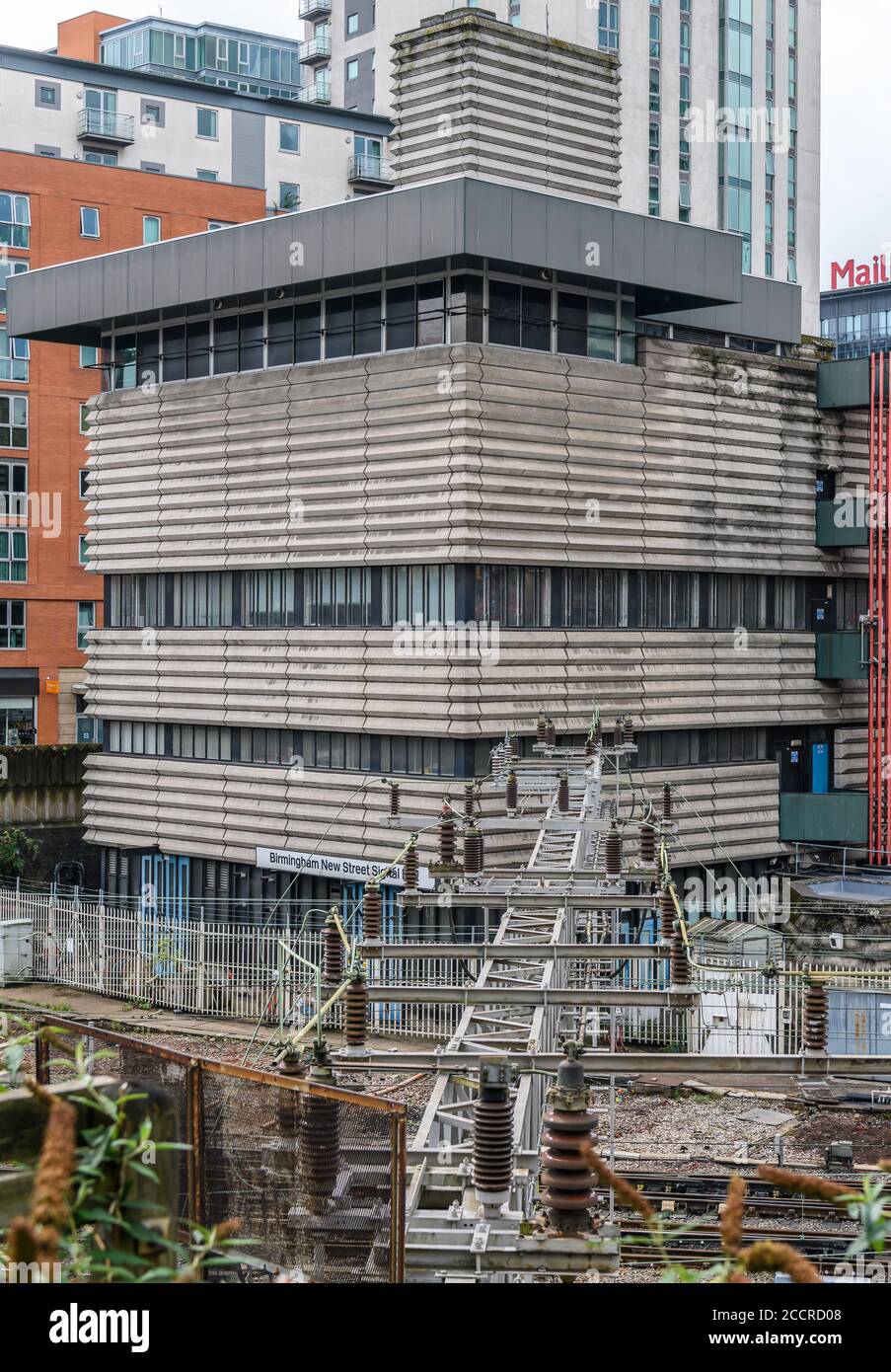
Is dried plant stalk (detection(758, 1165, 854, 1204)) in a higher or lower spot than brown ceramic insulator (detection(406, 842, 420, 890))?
higher

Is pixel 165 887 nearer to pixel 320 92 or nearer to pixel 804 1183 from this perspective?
pixel 804 1183

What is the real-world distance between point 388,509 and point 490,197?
24.6 feet

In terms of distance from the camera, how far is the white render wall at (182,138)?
66812mm

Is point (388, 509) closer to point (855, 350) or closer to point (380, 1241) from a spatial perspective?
point (380, 1241)

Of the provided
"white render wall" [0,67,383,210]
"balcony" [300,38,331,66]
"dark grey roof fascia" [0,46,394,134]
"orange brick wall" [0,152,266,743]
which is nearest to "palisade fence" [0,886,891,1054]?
"orange brick wall" [0,152,266,743]

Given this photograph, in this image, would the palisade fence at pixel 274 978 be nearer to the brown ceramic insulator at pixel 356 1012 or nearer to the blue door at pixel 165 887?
the blue door at pixel 165 887

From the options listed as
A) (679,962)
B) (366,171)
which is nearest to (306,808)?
(679,962)

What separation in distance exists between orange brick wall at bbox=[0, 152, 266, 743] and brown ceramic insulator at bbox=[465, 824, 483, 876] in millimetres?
42375

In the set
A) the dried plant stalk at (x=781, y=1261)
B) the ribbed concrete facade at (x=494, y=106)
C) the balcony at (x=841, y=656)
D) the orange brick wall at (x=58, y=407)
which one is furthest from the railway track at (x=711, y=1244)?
the orange brick wall at (x=58, y=407)

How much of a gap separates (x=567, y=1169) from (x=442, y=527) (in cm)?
2885

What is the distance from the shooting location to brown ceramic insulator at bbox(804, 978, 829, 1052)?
15.9 meters

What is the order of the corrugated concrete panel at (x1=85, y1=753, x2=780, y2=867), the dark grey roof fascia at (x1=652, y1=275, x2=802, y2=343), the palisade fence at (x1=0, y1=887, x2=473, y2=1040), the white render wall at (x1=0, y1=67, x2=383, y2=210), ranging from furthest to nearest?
the white render wall at (x1=0, y1=67, x2=383, y2=210)
the dark grey roof fascia at (x1=652, y1=275, x2=802, y2=343)
the corrugated concrete panel at (x1=85, y1=753, x2=780, y2=867)
the palisade fence at (x1=0, y1=887, x2=473, y2=1040)

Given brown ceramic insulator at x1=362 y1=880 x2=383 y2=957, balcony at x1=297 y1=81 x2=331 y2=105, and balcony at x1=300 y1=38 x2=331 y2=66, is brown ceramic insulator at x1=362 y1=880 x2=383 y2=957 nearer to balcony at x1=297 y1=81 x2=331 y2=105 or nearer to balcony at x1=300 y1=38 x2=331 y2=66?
balcony at x1=297 y1=81 x2=331 y2=105

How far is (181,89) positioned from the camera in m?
71.7
